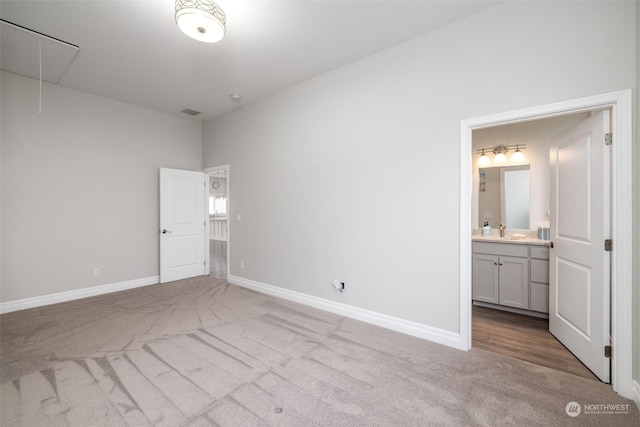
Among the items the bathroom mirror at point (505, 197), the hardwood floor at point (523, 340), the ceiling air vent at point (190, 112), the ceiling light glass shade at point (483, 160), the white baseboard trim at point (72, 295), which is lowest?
the hardwood floor at point (523, 340)

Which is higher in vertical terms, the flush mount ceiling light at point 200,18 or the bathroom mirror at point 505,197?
the flush mount ceiling light at point 200,18

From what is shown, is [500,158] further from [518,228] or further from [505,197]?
[518,228]

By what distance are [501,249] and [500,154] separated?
57.7 inches

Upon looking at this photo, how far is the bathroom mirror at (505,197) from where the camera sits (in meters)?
3.84

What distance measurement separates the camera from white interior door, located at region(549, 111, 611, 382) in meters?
2.06

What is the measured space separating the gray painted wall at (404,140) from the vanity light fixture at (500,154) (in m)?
1.95

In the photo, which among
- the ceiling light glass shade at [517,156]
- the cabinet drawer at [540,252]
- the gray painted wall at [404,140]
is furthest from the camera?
the ceiling light glass shade at [517,156]

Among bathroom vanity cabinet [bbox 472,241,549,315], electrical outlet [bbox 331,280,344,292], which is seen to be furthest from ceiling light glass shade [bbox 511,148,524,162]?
electrical outlet [bbox 331,280,344,292]

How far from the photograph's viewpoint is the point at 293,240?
12.8 feet

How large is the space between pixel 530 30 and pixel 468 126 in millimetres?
827

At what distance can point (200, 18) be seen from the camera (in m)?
2.03

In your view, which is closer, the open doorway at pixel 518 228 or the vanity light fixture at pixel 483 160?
the open doorway at pixel 518 228

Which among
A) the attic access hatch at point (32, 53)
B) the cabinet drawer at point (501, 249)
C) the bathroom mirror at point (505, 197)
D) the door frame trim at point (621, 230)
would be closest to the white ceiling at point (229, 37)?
the attic access hatch at point (32, 53)

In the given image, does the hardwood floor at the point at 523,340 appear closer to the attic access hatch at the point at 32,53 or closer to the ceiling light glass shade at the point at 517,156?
the ceiling light glass shade at the point at 517,156
